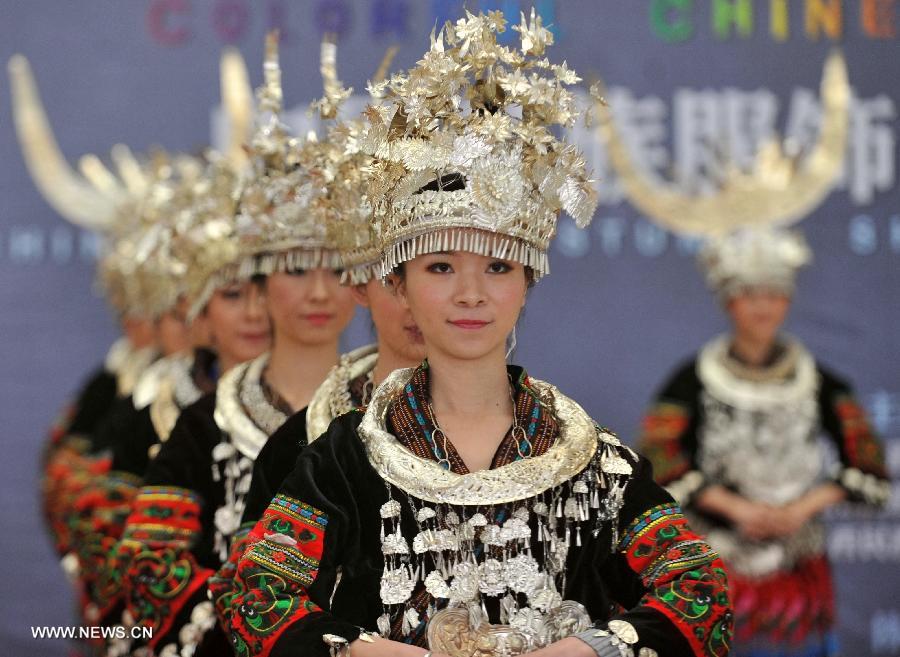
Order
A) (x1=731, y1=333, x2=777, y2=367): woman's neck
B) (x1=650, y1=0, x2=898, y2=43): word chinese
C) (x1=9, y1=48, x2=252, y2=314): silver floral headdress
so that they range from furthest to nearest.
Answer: (x1=650, y1=0, x2=898, y2=43): word chinese
(x1=731, y1=333, x2=777, y2=367): woman's neck
(x1=9, y1=48, x2=252, y2=314): silver floral headdress

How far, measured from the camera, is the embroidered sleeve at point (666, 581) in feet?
7.84

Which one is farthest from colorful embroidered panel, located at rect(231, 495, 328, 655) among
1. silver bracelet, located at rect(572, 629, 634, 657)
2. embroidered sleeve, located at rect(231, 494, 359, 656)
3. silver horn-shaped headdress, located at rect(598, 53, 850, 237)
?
silver horn-shaped headdress, located at rect(598, 53, 850, 237)

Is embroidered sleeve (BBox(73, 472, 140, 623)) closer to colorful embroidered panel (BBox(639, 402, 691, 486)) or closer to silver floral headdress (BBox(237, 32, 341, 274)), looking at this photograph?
silver floral headdress (BBox(237, 32, 341, 274))

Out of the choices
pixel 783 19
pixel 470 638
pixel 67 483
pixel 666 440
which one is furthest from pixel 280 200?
pixel 783 19

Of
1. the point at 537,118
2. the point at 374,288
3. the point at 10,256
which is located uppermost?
the point at 537,118

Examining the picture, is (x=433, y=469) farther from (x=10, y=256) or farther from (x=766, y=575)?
(x=10, y=256)

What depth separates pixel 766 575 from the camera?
19.6 ft

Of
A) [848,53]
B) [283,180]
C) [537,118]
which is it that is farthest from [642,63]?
[537,118]

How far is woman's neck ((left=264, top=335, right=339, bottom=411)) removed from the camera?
3.54 m

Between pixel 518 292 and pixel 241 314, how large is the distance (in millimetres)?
1601

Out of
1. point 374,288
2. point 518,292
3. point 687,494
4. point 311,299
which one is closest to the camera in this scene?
point 518,292

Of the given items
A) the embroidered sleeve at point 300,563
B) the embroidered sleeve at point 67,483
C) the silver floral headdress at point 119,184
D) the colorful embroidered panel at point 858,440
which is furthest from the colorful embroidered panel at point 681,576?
the colorful embroidered panel at point 858,440

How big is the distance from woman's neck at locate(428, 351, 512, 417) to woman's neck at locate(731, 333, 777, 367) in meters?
3.71

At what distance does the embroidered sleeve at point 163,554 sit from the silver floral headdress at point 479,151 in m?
1.01
